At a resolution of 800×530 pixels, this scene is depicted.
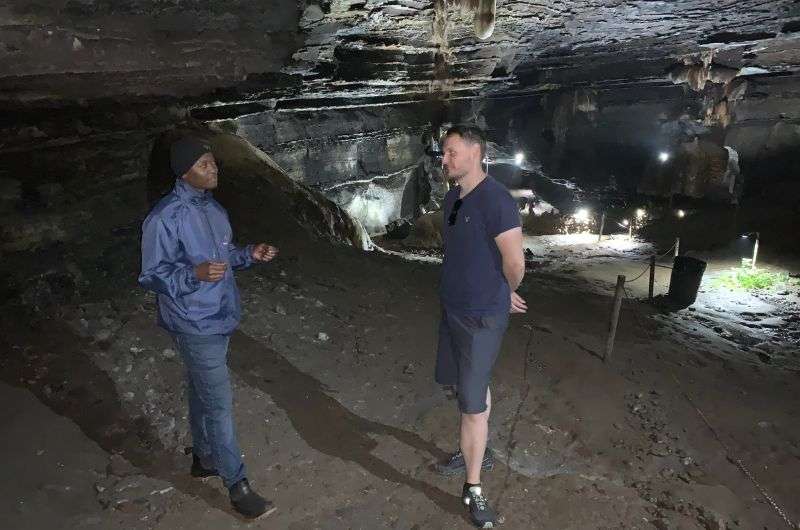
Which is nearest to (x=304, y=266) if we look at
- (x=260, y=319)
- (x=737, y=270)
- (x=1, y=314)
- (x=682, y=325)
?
(x=260, y=319)

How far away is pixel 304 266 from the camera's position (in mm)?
7254

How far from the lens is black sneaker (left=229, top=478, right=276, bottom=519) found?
2.96 meters

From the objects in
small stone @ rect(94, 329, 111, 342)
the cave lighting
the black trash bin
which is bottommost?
the cave lighting

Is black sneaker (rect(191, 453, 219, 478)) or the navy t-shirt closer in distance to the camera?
the navy t-shirt

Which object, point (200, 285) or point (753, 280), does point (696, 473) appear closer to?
point (200, 285)

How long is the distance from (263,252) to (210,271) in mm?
499

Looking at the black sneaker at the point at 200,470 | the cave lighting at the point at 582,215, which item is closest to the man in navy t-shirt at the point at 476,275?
the black sneaker at the point at 200,470

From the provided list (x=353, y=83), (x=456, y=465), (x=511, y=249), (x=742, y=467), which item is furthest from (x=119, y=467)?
(x=353, y=83)

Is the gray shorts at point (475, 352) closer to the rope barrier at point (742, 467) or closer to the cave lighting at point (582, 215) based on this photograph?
the rope barrier at point (742, 467)

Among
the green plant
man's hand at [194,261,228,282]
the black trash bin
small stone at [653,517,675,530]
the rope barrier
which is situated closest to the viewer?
man's hand at [194,261,228,282]

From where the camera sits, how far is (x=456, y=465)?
3.43 metres

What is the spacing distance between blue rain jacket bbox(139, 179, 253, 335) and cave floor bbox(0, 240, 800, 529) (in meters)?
1.20

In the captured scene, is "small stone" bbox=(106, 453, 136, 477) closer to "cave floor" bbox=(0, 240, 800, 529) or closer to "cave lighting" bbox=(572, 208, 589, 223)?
"cave floor" bbox=(0, 240, 800, 529)

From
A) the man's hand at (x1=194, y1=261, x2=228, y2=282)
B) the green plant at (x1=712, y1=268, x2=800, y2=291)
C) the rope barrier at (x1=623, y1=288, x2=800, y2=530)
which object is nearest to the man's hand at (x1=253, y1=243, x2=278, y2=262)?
the man's hand at (x1=194, y1=261, x2=228, y2=282)
